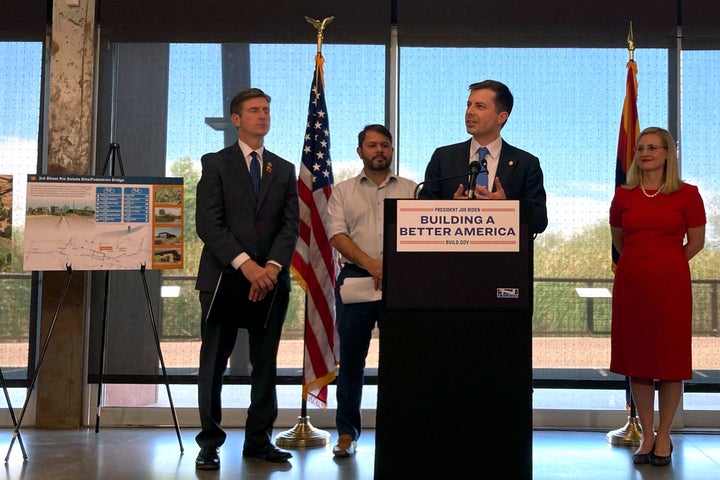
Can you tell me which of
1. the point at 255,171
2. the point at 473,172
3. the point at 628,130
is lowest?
the point at 473,172

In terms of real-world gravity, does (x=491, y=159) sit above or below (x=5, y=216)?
above

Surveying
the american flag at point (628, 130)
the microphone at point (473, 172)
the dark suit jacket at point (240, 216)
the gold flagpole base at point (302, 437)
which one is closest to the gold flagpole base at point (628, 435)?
the american flag at point (628, 130)

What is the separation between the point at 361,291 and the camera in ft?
13.1

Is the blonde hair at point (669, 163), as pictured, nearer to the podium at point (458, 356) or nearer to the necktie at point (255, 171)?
the podium at point (458, 356)

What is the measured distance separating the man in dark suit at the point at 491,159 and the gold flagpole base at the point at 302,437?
5.25ft

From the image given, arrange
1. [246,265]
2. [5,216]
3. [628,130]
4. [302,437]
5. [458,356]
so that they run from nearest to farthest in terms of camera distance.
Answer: [458,356] → [246,265] → [5,216] → [302,437] → [628,130]

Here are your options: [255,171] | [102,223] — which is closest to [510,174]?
[255,171]

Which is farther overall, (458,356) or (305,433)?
(305,433)

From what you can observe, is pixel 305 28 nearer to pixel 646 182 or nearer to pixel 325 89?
pixel 325 89

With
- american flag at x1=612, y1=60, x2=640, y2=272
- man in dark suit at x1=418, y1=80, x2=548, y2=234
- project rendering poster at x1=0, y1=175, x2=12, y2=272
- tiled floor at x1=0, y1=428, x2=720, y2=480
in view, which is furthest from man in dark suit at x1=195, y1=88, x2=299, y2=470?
american flag at x1=612, y1=60, x2=640, y2=272

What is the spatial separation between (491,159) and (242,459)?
1.91 metres

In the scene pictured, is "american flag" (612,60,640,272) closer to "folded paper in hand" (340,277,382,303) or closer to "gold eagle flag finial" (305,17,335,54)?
"folded paper in hand" (340,277,382,303)

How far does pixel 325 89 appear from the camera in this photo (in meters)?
4.89

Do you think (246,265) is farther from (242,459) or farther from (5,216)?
(5,216)
